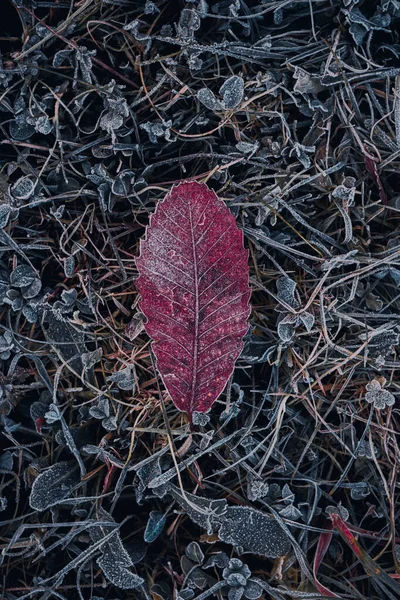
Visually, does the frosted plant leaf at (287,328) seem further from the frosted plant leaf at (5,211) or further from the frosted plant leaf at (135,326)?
the frosted plant leaf at (5,211)

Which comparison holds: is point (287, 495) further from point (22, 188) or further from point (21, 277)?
point (22, 188)

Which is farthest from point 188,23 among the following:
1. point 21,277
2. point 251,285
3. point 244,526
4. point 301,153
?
point 244,526

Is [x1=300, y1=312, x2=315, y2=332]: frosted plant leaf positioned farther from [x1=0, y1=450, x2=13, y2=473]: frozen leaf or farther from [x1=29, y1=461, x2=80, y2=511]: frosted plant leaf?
[x1=0, y1=450, x2=13, y2=473]: frozen leaf

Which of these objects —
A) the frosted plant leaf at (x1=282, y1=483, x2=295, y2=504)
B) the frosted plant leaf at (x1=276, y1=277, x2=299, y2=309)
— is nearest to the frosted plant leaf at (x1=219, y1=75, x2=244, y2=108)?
the frosted plant leaf at (x1=276, y1=277, x2=299, y2=309)

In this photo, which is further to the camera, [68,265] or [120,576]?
[68,265]

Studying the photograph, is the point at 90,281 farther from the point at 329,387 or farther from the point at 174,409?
the point at 329,387

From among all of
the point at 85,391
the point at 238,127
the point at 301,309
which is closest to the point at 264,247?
the point at 301,309

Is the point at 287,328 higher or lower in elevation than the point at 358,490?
higher
